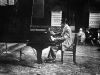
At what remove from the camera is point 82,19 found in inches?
590

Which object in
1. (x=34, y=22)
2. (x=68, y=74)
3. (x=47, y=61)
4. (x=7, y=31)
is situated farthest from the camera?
(x=34, y=22)

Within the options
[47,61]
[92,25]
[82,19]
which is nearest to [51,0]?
[82,19]

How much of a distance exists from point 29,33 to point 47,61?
5.70ft

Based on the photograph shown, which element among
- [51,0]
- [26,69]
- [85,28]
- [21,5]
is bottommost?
[26,69]

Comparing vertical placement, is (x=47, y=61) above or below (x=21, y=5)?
below

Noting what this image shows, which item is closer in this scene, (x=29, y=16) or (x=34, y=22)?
(x=29, y=16)

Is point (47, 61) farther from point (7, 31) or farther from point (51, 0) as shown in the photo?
point (51, 0)

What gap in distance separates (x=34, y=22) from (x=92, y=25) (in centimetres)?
567

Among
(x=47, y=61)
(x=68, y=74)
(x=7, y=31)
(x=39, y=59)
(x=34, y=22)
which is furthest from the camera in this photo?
(x=34, y=22)

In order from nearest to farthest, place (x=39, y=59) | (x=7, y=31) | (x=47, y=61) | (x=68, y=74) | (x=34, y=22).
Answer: (x=68, y=74), (x=7, y=31), (x=39, y=59), (x=47, y=61), (x=34, y=22)

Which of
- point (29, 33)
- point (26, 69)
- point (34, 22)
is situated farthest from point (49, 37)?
point (34, 22)

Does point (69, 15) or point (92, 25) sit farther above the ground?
point (69, 15)

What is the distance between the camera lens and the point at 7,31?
5203 mm

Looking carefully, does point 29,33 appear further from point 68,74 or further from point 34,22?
point 34,22
